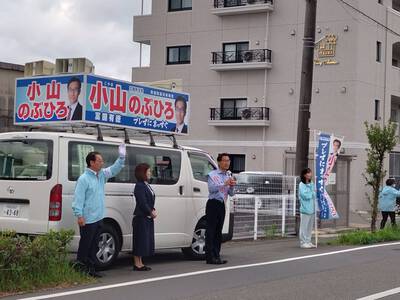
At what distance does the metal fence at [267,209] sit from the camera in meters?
15.5

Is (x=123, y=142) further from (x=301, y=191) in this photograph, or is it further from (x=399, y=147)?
(x=399, y=147)

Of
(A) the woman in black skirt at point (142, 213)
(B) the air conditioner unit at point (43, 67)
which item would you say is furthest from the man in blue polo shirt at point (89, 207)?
(B) the air conditioner unit at point (43, 67)

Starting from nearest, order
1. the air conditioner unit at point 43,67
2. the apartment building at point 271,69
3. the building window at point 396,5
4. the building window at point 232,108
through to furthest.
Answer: the air conditioner unit at point 43,67 → the apartment building at point 271,69 → the building window at point 232,108 → the building window at point 396,5

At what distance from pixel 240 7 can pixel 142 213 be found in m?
27.6

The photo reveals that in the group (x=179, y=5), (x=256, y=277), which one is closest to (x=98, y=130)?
(x=256, y=277)

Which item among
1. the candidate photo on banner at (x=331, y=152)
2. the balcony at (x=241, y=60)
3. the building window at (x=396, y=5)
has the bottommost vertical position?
the candidate photo on banner at (x=331, y=152)

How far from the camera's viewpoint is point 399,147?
36.4 meters

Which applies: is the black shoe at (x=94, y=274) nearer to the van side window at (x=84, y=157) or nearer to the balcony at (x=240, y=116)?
the van side window at (x=84, y=157)

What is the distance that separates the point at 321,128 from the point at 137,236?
2526 centimetres

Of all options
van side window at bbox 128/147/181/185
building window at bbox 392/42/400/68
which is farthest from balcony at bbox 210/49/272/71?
van side window at bbox 128/147/181/185

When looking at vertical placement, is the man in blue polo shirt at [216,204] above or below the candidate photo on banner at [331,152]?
below

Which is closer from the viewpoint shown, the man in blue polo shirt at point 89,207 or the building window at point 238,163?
the man in blue polo shirt at point 89,207

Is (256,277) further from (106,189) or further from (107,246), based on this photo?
(106,189)

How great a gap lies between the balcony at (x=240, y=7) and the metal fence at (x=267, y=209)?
19.1 metres
